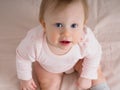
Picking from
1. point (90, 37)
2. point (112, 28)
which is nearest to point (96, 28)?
point (112, 28)

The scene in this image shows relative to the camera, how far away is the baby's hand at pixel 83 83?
2.89 ft

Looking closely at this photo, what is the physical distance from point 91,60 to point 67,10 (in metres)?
0.20

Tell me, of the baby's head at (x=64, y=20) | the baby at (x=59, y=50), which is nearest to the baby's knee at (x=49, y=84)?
the baby at (x=59, y=50)

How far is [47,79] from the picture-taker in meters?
0.90

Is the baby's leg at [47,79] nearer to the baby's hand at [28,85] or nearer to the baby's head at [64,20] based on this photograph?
the baby's hand at [28,85]

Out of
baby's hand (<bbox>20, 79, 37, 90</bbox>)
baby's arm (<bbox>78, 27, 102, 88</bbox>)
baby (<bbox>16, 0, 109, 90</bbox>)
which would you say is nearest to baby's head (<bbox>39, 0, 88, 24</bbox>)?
baby (<bbox>16, 0, 109, 90</bbox>)

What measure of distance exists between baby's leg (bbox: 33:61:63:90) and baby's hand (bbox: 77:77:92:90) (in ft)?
0.20

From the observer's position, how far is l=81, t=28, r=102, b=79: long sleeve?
2.82 ft

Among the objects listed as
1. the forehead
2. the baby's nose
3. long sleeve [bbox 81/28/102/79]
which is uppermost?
the forehead

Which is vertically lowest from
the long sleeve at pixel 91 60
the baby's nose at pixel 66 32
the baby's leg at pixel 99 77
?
the baby's leg at pixel 99 77

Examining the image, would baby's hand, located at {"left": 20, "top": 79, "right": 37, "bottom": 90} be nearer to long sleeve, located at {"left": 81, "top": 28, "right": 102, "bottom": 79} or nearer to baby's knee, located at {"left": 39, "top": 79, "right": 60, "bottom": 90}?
baby's knee, located at {"left": 39, "top": 79, "right": 60, "bottom": 90}

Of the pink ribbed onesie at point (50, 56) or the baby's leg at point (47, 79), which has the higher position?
the pink ribbed onesie at point (50, 56)

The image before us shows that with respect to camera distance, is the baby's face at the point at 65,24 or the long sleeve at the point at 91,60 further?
the long sleeve at the point at 91,60

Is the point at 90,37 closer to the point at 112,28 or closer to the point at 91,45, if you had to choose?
the point at 91,45
